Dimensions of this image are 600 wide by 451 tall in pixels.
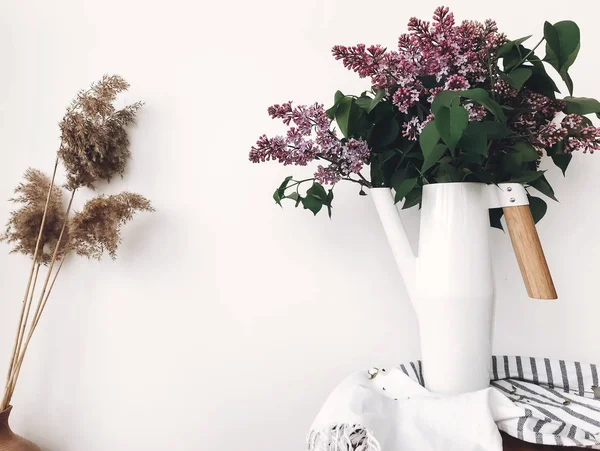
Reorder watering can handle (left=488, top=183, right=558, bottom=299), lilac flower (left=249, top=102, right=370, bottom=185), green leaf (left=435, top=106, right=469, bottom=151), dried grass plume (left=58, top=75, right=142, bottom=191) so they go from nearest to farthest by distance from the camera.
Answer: green leaf (left=435, top=106, right=469, bottom=151)
watering can handle (left=488, top=183, right=558, bottom=299)
lilac flower (left=249, top=102, right=370, bottom=185)
dried grass plume (left=58, top=75, right=142, bottom=191)

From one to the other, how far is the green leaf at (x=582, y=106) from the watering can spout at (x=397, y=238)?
0.29 m

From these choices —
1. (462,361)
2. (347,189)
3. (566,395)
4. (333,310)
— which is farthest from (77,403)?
(566,395)

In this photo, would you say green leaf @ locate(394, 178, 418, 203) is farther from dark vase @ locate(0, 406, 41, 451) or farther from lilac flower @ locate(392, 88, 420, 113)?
dark vase @ locate(0, 406, 41, 451)

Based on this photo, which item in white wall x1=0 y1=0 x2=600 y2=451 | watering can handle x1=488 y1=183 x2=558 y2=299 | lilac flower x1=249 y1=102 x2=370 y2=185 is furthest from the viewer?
white wall x1=0 y1=0 x2=600 y2=451

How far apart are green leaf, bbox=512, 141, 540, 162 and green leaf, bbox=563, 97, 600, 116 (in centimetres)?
9

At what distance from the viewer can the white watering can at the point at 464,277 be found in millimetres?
684

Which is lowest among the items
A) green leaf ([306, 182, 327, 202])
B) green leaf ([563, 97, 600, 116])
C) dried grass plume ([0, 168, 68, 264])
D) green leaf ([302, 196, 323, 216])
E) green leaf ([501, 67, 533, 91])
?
dried grass plume ([0, 168, 68, 264])

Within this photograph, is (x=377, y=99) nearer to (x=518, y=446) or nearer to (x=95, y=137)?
(x=518, y=446)

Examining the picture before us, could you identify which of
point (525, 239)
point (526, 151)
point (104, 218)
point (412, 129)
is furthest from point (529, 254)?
point (104, 218)

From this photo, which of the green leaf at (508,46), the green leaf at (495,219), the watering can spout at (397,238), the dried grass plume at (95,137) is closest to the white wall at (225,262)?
the dried grass plume at (95,137)

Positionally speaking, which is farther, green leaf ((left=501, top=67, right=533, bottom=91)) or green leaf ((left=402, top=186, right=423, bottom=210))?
green leaf ((left=402, top=186, right=423, bottom=210))

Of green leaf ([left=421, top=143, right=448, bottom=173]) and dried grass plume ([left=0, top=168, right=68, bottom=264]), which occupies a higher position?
green leaf ([left=421, top=143, right=448, bottom=173])

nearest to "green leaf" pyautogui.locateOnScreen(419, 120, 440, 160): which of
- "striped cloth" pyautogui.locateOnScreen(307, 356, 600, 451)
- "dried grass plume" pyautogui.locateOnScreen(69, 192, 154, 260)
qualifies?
"striped cloth" pyautogui.locateOnScreen(307, 356, 600, 451)

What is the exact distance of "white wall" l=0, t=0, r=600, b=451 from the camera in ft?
3.23
